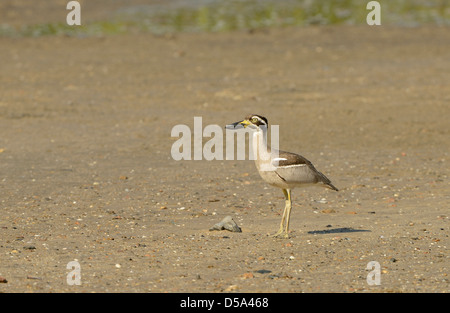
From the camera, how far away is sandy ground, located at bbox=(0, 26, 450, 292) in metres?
8.23

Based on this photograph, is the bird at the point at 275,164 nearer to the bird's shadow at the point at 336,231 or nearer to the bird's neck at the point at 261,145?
the bird's neck at the point at 261,145

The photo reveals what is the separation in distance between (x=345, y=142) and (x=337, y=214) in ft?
13.9

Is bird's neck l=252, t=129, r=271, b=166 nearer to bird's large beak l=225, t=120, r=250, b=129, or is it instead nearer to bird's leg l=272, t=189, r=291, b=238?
bird's large beak l=225, t=120, r=250, b=129

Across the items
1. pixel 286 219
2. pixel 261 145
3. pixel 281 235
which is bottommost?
pixel 281 235

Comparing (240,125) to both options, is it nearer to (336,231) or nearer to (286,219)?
(286,219)

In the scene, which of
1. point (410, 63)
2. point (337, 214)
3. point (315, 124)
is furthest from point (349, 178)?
point (410, 63)

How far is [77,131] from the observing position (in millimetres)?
15195

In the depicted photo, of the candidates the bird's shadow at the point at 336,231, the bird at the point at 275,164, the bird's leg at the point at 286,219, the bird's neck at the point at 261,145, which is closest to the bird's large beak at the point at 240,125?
the bird at the point at 275,164

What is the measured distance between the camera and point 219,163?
13.3 m

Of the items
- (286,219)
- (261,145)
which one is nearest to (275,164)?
(261,145)

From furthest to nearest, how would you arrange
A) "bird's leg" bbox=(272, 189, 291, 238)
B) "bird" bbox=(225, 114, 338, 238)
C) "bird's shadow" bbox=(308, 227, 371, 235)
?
"bird's shadow" bbox=(308, 227, 371, 235)
"bird's leg" bbox=(272, 189, 291, 238)
"bird" bbox=(225, 114, 338, 238)

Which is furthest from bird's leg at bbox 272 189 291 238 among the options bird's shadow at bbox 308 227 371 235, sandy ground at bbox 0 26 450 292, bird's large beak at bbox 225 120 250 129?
bird's large beak at bbox 225 120 250 129
